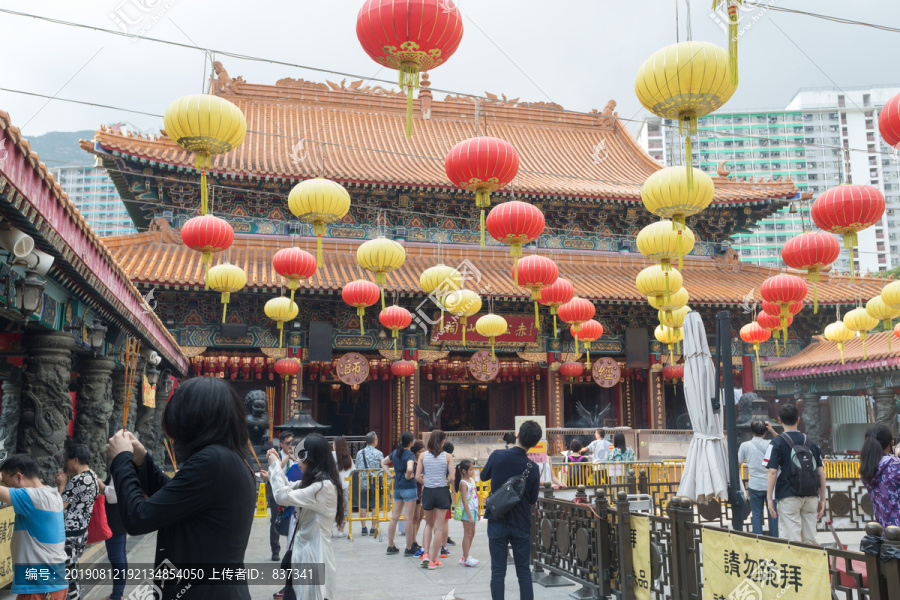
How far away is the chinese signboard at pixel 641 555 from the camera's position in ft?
17.9

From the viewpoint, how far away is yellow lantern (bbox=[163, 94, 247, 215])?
733 centimetres

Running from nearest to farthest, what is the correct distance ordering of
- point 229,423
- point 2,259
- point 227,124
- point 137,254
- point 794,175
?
1. point 229,423
2. point 2,259
3. point 227,124
4. point 137,254
5. point 794,175

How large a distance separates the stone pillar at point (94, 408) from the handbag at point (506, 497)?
5.33 metres

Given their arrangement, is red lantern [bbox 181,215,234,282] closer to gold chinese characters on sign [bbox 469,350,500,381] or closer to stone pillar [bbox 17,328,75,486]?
stone pillar [bbox 17,328,75,486]

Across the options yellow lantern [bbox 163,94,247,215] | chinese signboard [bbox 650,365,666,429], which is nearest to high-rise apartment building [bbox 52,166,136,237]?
chinese signboard [bbox 650,365,666,429]

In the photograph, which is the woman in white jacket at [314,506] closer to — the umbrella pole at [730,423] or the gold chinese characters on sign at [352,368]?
the umbrella pole at [730,423]

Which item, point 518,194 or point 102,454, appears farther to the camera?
point 518,194

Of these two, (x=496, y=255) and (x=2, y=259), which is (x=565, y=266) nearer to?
(x=496, y=255)

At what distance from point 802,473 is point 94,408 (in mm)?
7763

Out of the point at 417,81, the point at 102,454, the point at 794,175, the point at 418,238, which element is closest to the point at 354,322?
the point at 418,238

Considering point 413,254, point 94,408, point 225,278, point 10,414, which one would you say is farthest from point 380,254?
point 413,254

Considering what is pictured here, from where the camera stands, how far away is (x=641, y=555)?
5543 mm

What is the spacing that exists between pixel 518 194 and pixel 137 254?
933 centimetres

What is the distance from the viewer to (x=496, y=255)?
1880 cm
